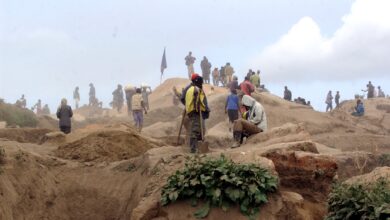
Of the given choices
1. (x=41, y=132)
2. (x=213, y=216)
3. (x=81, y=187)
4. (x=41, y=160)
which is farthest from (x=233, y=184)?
(x=41, y=132)

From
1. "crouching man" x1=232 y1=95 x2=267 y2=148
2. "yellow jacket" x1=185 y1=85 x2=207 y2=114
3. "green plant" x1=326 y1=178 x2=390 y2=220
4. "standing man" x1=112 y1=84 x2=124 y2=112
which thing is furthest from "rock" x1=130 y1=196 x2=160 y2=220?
"standing man" x1=112 y1=84 x2=124 y2=112

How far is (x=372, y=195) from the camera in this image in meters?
6.12

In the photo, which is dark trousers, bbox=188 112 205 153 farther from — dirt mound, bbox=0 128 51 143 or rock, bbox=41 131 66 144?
dirt mound, bbox=0 128 51 143

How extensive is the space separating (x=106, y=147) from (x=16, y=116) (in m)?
13.0

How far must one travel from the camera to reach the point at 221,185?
7234 mm

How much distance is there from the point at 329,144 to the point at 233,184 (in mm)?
12461

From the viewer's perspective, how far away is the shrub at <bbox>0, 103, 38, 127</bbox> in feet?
73.8

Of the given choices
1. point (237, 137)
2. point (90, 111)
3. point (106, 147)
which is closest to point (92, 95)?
point (90, 111)

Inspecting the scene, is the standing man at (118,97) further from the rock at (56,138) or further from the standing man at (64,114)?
the rock at (56,138)

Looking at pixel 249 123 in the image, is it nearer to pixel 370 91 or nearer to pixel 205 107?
pixel 205 107

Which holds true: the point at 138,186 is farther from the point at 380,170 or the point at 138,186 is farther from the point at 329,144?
the point at 329,144

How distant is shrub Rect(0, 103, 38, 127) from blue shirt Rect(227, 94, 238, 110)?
1080cm

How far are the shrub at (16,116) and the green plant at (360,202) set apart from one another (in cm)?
1807

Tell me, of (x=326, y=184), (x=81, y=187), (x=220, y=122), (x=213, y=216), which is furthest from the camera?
(x=220, y=122)
